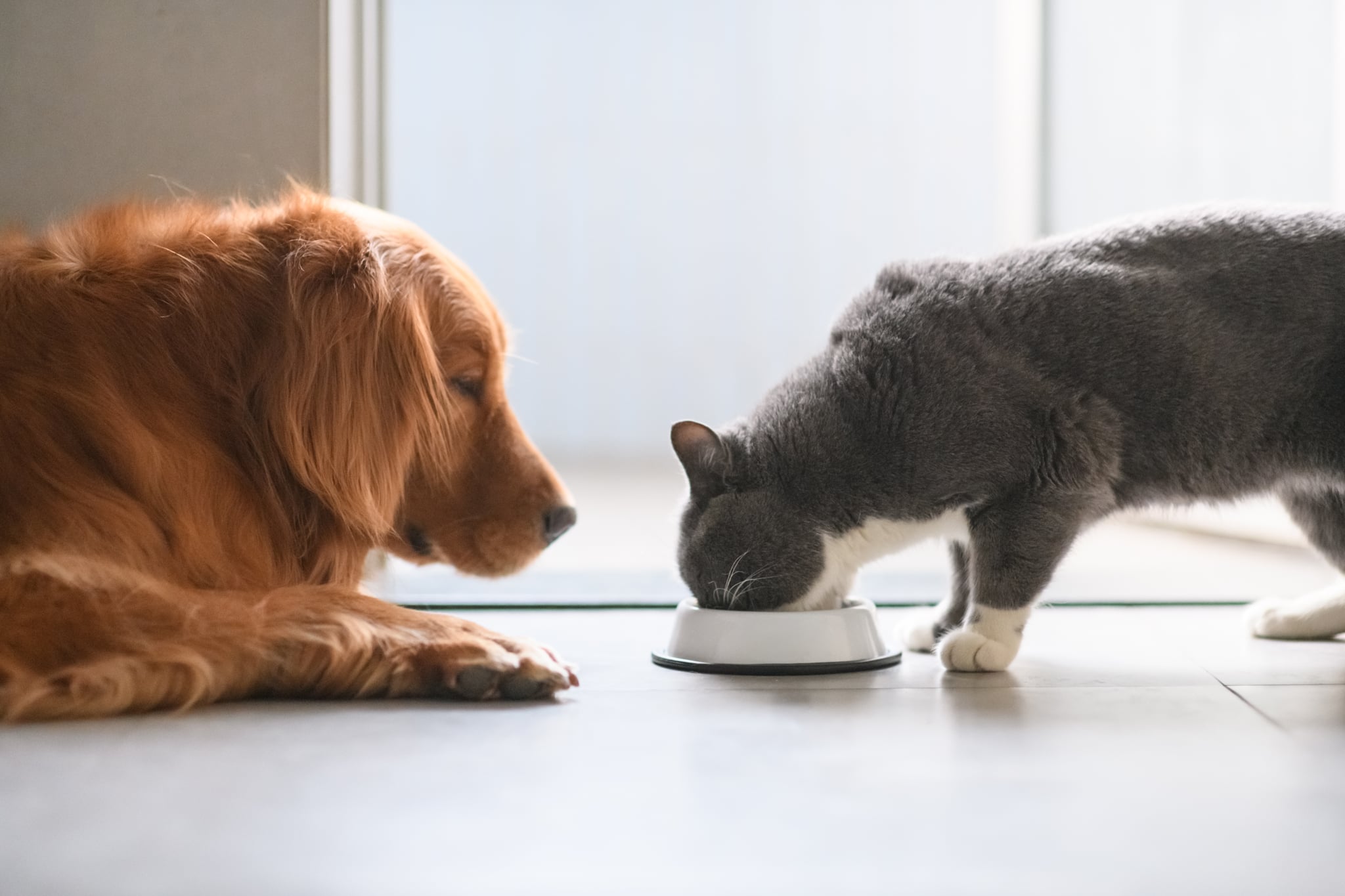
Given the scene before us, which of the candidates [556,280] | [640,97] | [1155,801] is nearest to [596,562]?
[556,280]

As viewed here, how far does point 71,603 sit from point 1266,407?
60.8 inches

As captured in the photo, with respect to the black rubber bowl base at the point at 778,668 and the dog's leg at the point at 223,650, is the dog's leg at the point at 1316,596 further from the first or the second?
the dog's leg at the point at 223,650

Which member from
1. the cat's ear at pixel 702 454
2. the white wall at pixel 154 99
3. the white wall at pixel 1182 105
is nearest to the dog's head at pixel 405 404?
the cat's ear at pixel 702 454

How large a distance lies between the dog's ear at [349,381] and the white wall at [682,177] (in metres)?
1.12

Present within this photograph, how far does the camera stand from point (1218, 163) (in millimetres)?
3021

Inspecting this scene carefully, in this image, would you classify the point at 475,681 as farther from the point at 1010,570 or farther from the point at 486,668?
the point at 1010,570

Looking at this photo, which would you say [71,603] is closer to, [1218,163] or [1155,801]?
[1155,801]

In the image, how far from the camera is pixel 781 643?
1.67 metres

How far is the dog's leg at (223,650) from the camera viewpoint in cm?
131

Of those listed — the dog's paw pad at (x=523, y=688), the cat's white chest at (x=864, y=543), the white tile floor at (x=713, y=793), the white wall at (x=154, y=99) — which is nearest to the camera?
the white tile floor at (x=713, y=793)

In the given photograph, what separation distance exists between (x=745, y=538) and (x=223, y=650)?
0.72 m

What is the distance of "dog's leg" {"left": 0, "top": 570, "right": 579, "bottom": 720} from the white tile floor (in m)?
0.04

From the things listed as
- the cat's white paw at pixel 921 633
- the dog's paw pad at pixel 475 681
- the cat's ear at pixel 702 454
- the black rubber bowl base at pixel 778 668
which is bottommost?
the cat's white paw at pixel 921 633

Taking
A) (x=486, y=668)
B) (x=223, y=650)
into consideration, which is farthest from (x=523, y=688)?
(x=223, y=650)
